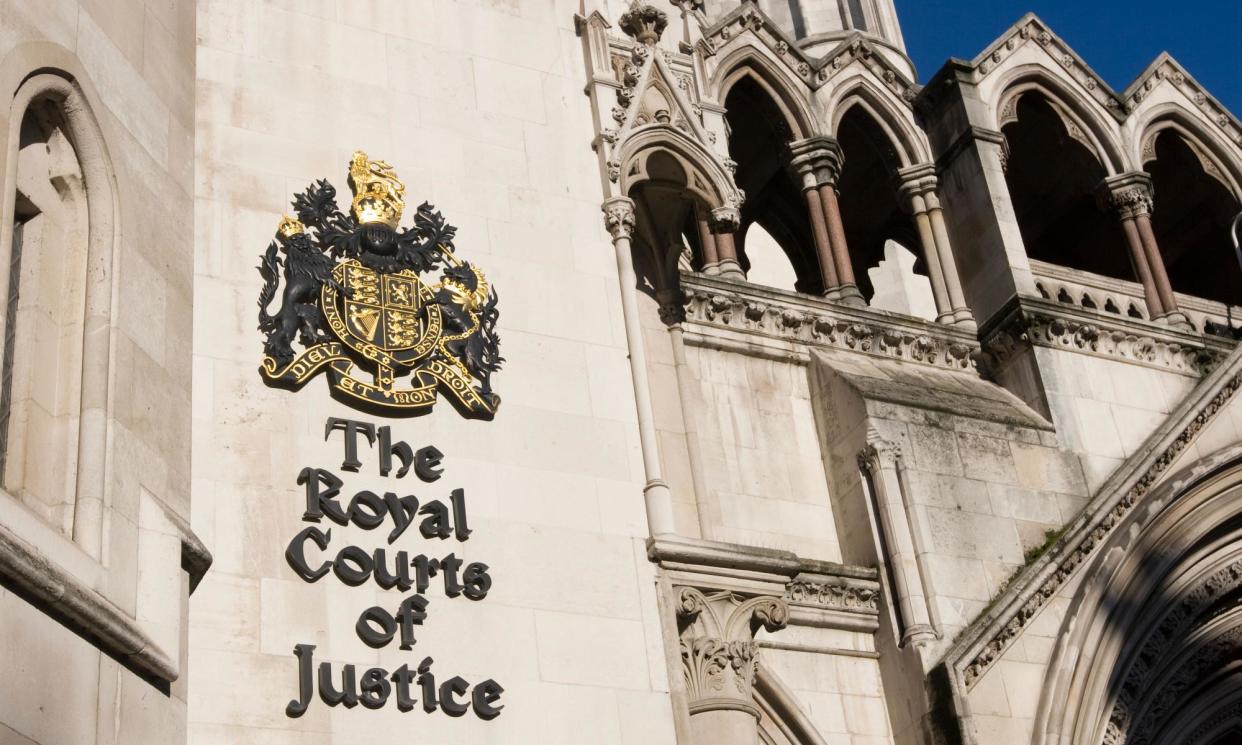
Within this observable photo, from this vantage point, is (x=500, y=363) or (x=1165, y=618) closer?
(x=500, y=363)

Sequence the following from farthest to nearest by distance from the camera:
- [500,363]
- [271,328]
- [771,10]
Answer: [771,10] → [500,363] → [271,328]

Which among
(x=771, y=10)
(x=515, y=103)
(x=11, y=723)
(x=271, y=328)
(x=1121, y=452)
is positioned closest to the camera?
(x=11, y=723)

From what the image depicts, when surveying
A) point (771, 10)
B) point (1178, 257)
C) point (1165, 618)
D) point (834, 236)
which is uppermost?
point (771, 10)

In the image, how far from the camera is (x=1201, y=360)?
2286 cm

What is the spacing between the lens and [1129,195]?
82.2 ft

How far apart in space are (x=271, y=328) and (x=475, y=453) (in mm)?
1824

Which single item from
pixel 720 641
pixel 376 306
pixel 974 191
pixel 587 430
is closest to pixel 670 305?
pixel 587 430

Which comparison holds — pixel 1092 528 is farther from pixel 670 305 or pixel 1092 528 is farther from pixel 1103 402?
pixel 670 305

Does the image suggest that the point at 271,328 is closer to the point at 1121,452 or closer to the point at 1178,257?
the point at 1121,452

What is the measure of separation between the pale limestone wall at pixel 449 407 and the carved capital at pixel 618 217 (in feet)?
0.41

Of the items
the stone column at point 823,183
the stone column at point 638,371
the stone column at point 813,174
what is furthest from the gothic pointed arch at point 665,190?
the stone column at point 813,174

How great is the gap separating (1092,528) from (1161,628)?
141cm

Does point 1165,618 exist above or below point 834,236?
below

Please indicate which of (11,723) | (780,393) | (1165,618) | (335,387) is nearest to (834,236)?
(780,393)
